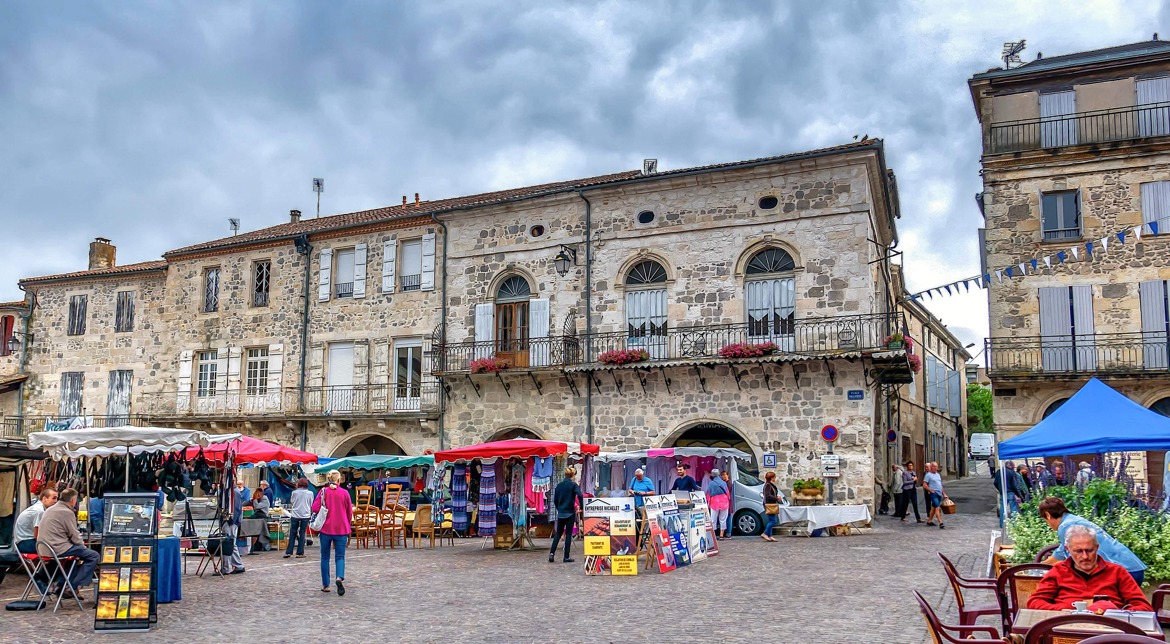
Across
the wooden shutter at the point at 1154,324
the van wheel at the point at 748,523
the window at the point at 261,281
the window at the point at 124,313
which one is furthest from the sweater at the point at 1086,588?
the window at the point at 124,313

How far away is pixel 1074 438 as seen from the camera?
36.0 ft

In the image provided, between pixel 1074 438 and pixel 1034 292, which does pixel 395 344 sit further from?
Result: pixel 1074 438

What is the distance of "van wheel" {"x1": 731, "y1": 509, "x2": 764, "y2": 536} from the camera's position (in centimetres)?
1903

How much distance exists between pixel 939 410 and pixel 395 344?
21.2m

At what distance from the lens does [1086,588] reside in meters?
6.22

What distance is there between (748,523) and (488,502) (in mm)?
5398

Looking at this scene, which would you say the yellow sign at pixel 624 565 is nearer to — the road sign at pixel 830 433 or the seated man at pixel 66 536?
the seated man at pixel 66 536

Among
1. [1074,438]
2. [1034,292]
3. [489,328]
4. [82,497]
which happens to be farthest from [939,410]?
[82,497]

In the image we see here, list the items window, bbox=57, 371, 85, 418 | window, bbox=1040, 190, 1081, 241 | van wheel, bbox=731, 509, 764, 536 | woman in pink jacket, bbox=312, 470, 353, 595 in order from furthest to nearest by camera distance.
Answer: window, bbox=57, 371, 85, 418, window, bbox=1040, 190, 1081, 241, van wheel, bbox=731, 509, 764, 536, woman in pink jacket, bbox=312, 470, 353, 595

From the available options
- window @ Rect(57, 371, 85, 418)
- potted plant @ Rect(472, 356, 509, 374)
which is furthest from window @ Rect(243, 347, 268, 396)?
potted plant @ Rect(472, 356, 509, 374)

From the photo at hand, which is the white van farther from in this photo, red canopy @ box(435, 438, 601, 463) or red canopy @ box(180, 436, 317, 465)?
red canopy @ box(180, 436, 317, 465)

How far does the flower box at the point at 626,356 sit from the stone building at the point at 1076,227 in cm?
766

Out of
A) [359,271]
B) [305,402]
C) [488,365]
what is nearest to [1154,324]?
[488,365]

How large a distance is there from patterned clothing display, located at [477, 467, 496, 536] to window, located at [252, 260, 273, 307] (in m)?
12.7
